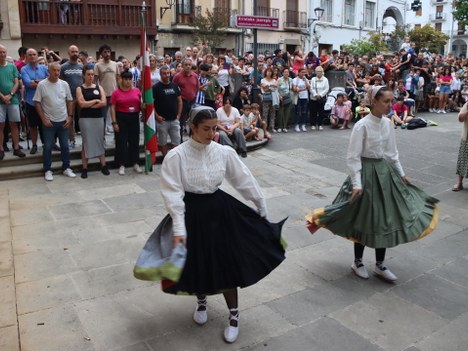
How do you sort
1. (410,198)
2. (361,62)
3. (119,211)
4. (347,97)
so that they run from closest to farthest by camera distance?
(410,198) → (119,211) → (347,97) → (361,62)

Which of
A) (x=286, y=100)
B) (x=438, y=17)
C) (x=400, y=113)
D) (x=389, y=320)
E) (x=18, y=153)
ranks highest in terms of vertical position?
(x=438, y=17)

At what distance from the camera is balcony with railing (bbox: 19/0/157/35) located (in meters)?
19.0

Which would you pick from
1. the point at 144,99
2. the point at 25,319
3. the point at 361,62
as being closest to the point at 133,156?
the point at 144,99

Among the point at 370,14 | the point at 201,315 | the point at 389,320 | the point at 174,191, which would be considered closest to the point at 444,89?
the point at 389,320

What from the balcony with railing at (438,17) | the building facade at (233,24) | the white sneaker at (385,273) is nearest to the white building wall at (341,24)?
the building facade at (233,24)

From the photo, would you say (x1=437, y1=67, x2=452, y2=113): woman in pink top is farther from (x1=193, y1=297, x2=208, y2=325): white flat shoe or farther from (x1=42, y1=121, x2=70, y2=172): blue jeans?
(x1=193, y1=297, x2=208, y2=325): white flat shoe

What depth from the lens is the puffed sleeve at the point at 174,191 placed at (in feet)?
10.9

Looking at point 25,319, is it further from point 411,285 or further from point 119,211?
point 411,285

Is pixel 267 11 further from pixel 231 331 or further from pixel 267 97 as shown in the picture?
pixel 231 331

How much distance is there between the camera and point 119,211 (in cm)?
662

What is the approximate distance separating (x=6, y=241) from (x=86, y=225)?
3.02ft

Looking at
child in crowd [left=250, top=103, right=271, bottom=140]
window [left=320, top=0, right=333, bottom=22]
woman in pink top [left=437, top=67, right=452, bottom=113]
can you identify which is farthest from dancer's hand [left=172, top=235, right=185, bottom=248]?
window [left=320, top=0, right=333, bottom=22]

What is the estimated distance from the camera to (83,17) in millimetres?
20000

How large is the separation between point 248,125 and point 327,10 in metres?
23.8
